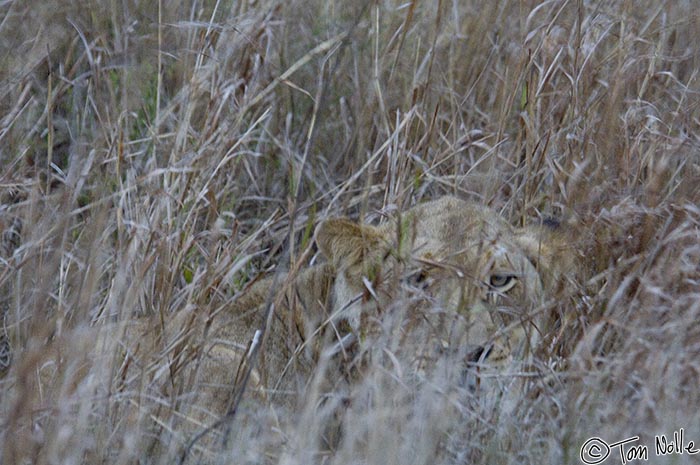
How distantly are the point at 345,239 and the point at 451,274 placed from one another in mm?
591

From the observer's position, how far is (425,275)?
11.2ft

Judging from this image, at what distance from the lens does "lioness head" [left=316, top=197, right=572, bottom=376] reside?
311cm

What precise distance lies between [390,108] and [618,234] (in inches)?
64.8

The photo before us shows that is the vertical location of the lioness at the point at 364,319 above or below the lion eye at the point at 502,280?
above

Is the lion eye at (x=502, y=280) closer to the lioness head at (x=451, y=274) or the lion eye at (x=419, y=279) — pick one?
the lioness head at (x=451, y=274)

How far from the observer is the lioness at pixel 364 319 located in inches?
119

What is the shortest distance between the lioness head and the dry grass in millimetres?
127

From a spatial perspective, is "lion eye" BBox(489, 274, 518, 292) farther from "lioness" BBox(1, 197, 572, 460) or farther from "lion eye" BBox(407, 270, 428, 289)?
"lion eye" BBox(407, 270, 428, 289)

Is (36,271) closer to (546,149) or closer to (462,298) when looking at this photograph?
(462,298)

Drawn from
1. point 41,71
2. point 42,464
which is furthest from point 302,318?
point 41,71

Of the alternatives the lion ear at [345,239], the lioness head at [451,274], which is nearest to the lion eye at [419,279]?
the lioness head at [451,274]

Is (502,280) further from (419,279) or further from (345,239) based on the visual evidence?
(345,239)

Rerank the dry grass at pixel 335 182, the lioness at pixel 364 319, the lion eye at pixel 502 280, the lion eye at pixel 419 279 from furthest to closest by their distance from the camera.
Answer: the lion eye at pixel 502 280 < the lion eye at pixel 419 279 < the lioness at pixel 364 319 < the dry grass at pixel 335 182

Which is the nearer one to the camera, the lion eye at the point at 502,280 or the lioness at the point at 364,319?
the lioness at the point at 364,319
